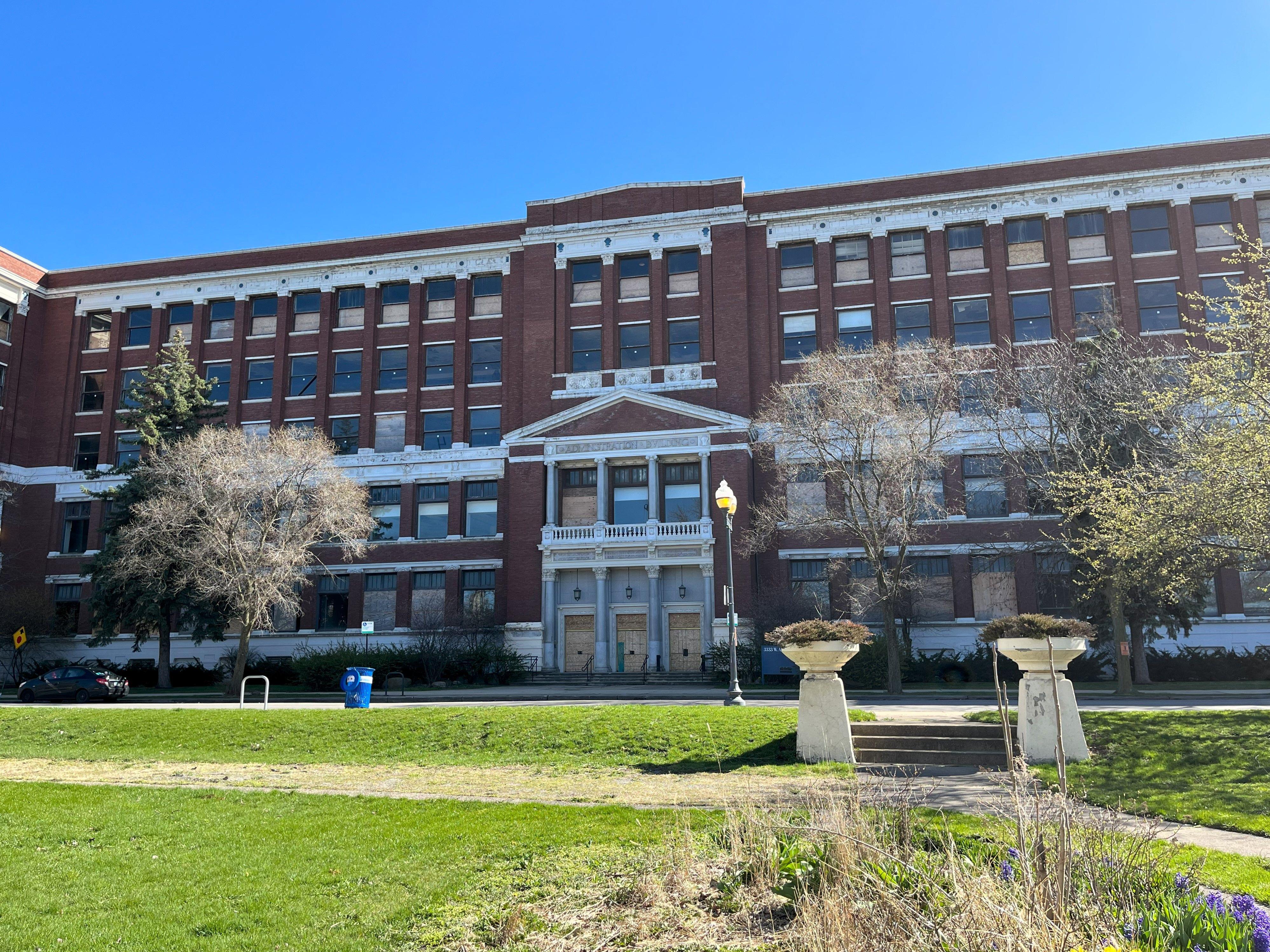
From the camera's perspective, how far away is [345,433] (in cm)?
4997

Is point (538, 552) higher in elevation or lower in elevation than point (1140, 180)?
lower

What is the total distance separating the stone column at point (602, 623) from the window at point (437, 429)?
11826 millimetres

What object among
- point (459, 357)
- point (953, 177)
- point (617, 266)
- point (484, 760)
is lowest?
point (484, 760)

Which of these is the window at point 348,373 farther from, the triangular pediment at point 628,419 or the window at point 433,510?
the triangular pediment at point 628,419

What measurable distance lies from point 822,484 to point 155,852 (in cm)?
3576

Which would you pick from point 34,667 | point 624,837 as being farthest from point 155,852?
point 34,667

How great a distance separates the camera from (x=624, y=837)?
30.7ft

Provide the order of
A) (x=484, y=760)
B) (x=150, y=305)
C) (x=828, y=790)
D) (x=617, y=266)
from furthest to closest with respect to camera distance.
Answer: (x=150, y=305) < (x=617, y=266) < (x=484, y=760) < (x=828, y=790)

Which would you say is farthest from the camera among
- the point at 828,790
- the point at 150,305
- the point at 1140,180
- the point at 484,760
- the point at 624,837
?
the point at 150,305

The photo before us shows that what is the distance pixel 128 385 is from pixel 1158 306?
52.4 m

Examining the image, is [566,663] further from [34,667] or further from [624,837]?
[624,837]

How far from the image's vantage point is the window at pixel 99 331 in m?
54.0

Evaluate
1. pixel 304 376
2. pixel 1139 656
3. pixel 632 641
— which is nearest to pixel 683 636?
pixel 632 641

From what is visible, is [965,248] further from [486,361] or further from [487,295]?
[486,361]
